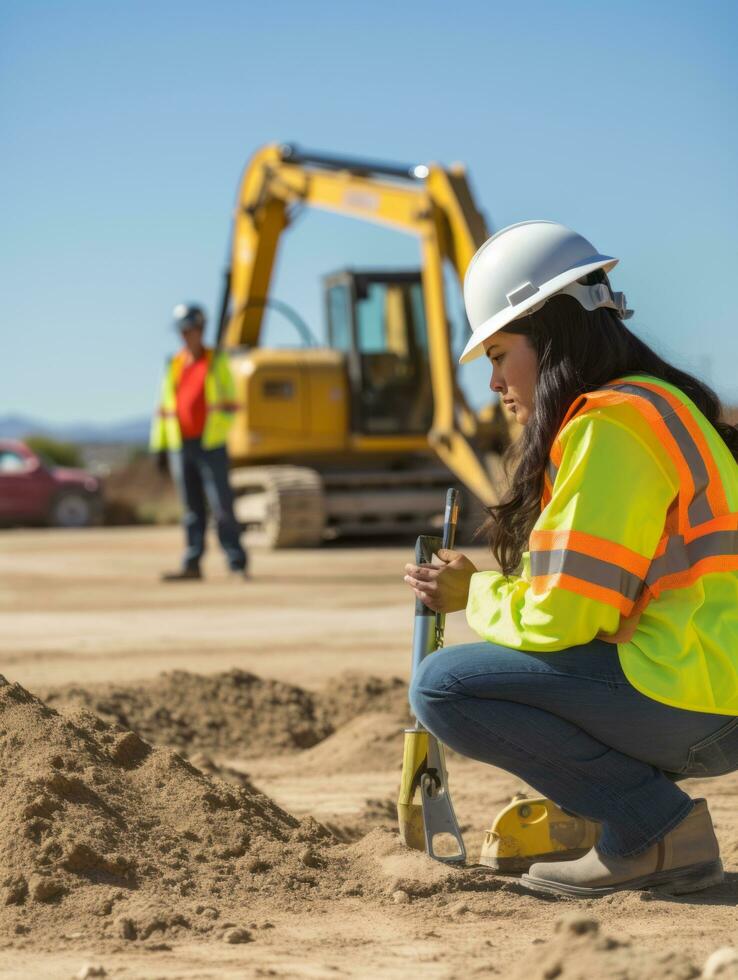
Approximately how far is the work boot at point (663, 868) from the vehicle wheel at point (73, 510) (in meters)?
19.3

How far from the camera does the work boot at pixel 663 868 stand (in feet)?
11.3

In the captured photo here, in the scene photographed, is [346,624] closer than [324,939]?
No

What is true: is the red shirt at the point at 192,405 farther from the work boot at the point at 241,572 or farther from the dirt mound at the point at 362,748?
the dirt mound at the point at 362,748

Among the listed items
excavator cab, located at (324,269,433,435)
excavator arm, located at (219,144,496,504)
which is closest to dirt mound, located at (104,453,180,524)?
excavator arm, located at (219,144,496,504)

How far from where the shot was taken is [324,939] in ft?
10.2

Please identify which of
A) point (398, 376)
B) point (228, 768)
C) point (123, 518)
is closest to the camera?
point (228, 768)

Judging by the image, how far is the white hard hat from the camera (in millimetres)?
3318

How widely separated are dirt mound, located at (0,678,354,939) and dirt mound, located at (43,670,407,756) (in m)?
1.52

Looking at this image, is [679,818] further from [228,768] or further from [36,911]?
[228,768]

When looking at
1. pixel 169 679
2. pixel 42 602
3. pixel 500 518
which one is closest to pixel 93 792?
pixel 500 518

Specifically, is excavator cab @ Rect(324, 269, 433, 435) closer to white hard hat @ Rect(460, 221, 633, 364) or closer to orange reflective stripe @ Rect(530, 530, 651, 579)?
white hard hat @ Rect(460, 221, 633, 364)

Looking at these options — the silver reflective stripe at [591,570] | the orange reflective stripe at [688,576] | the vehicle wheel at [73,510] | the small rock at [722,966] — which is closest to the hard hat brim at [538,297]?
the silver reflective stripe at [591,570]

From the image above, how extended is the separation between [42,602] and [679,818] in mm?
8105

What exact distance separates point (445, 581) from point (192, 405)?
8267 millimetres
